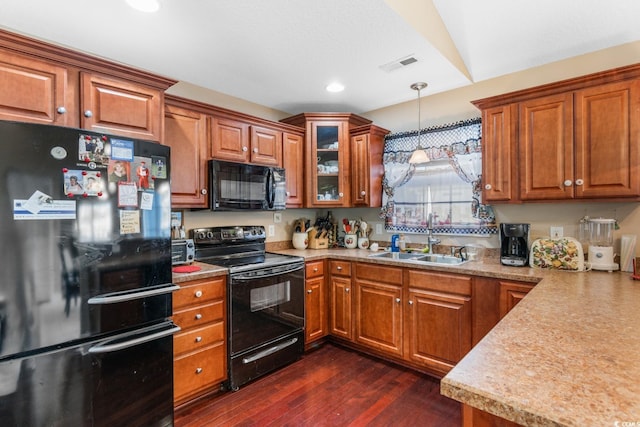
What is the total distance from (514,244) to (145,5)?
2.85 m

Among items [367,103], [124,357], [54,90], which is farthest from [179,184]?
[367,103]

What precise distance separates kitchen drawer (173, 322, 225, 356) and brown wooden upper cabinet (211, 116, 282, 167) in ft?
4.35

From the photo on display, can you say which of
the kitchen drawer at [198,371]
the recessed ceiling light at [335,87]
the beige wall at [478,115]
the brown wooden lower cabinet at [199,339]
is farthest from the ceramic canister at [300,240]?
the recessed ceiling light at [335,87]

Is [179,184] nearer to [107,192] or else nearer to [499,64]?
[107,192]

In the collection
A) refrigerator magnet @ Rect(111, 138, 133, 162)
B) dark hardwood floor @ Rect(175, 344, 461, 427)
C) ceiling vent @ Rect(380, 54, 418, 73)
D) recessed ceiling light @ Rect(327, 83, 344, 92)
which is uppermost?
recessed ceiling light @ Rect(327, 83, 344, 92)

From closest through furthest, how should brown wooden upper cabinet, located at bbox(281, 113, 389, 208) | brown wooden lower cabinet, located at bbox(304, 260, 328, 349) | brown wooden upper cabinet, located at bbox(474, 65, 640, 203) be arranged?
brown wooden upper cabinet, located at bbox(474, 65, 640, 203)
brown wooden lower cabinet, located at bbox(304, 260, 328, 349)
brown wooden upper cabinet, located at bbox(281, 113, 389, 208)

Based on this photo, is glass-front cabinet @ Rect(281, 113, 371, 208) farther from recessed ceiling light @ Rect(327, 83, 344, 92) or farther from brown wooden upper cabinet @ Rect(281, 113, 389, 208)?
recessed ceiling light @ Rect(327, 83, 344, 92)

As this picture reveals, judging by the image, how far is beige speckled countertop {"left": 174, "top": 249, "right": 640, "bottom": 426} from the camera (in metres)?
0.68

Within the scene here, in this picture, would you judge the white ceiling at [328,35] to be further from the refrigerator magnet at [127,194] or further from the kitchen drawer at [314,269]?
the kitchen drawer at [314,269]

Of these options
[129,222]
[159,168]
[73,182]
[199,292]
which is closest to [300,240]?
[199,292]

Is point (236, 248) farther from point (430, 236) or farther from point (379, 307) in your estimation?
point (430, 236)

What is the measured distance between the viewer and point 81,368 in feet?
5.13

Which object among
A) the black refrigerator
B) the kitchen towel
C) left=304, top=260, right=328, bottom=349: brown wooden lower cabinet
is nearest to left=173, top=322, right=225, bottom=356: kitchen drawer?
the black refrigerator

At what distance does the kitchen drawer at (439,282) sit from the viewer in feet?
7.57
